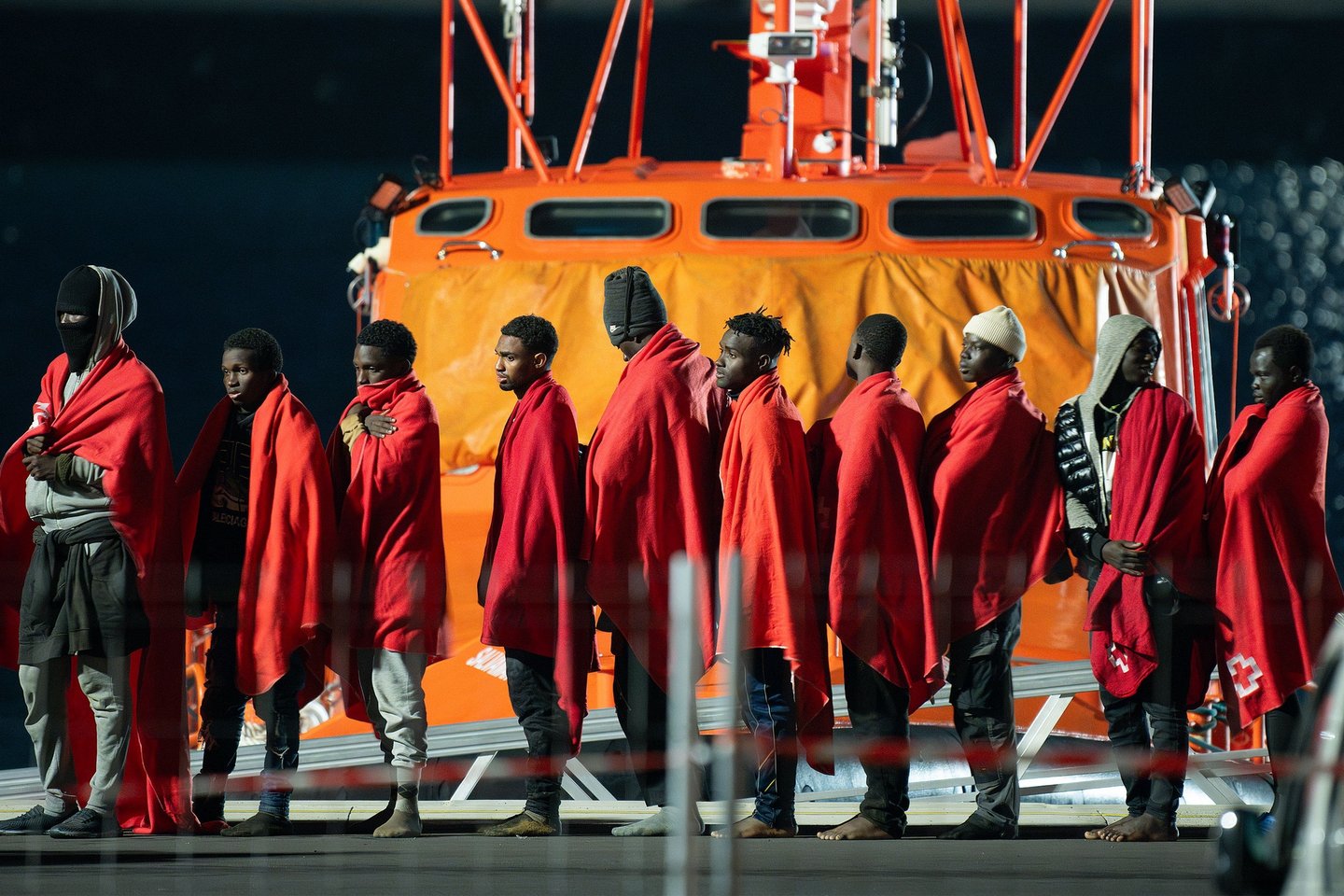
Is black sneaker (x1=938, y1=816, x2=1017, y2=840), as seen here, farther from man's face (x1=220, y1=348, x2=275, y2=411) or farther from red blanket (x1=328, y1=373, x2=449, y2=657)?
man's face (x1=220, y1=348, x2=275, y2=411)

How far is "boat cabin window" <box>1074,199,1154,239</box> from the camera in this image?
866 cm

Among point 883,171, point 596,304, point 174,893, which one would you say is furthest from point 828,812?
point 883,171

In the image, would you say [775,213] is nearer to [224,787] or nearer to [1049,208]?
[1049,208]

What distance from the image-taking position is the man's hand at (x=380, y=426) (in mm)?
5910

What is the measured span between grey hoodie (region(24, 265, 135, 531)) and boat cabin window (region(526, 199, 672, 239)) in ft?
9.72

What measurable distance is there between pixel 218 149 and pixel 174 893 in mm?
17278

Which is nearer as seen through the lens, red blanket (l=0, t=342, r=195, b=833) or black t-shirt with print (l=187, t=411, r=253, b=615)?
red blanket (l=0, t=342, r=195, b=833)

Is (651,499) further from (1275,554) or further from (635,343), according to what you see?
(1275,554)

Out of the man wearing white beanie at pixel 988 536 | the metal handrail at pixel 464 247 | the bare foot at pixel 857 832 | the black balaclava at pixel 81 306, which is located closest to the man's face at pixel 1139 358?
the man wearing white beanie at pixel 988 536

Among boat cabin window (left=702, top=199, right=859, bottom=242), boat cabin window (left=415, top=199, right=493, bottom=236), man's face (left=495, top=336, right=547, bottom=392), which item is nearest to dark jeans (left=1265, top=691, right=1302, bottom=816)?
man's face (left=495, top=336, right=547, bottom=392)

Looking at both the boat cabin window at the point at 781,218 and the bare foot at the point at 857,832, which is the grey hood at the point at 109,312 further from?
the boat cabin window at the point at 781,218

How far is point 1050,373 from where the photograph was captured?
8102mm

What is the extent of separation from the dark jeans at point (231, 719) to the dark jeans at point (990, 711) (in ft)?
5.74

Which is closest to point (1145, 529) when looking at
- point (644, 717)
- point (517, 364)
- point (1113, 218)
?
point (644, 717)
